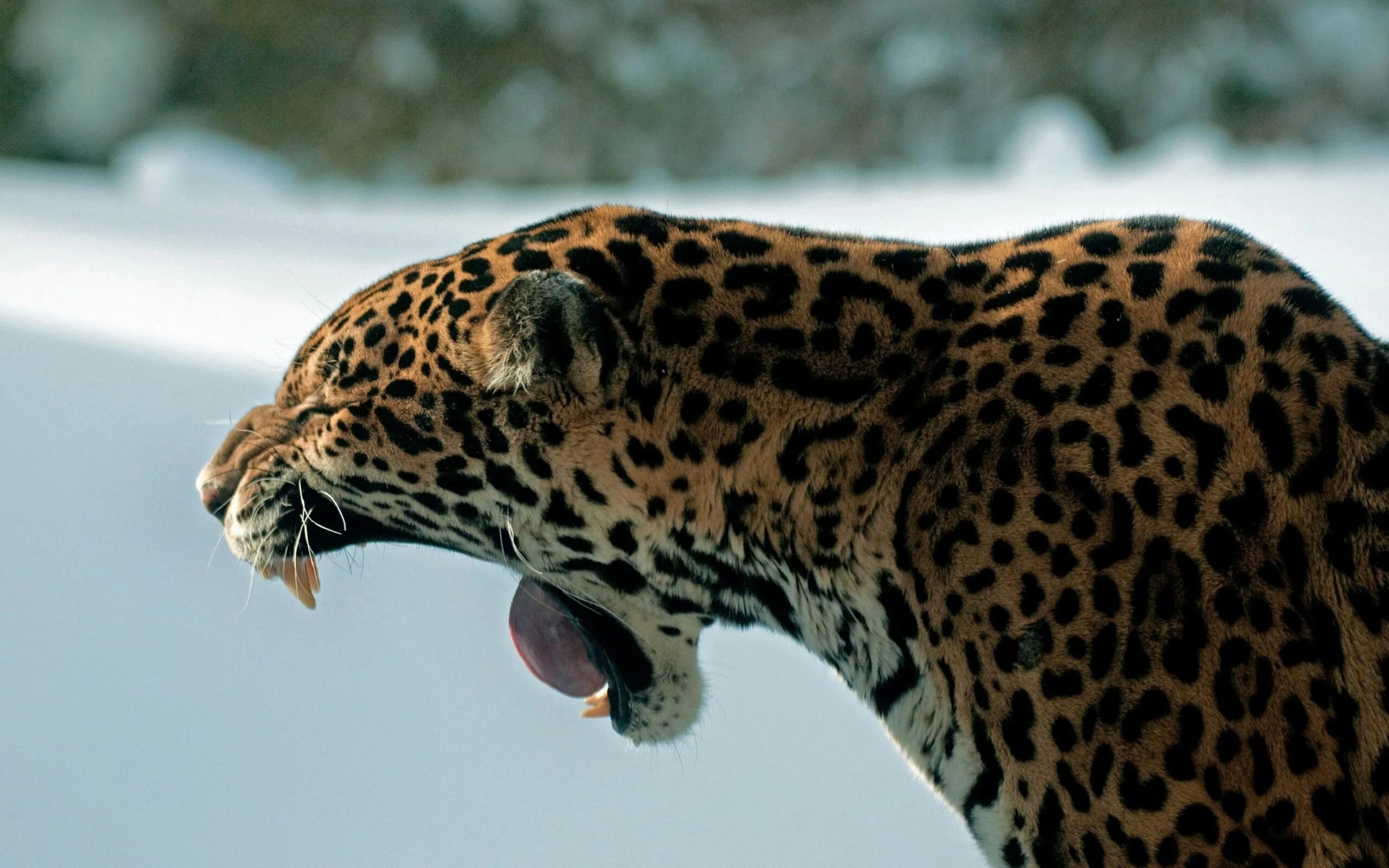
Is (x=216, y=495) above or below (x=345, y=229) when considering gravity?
above

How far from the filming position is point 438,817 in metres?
3.69

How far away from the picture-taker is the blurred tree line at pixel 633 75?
18281mm

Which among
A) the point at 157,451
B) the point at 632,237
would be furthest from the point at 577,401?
the point at 157,451

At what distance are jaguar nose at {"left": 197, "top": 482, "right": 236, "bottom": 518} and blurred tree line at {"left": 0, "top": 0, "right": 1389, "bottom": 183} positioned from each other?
16.5 meters

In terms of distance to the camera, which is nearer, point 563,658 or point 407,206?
point 563,658

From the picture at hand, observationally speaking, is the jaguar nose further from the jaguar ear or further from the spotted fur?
the jaguar ear

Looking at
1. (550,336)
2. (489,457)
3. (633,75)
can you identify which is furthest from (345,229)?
(633,75)

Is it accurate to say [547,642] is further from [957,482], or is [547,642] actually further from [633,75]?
[633,75]

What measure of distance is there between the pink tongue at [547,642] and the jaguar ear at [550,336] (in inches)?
25.9

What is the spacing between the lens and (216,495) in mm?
2742

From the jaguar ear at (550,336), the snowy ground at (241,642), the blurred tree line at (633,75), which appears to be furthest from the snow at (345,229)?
the blurred tree line at (633,75)

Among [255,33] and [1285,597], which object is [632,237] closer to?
[1285,597]

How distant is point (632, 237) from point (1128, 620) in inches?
40.7

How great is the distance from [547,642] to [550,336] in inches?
31.9
